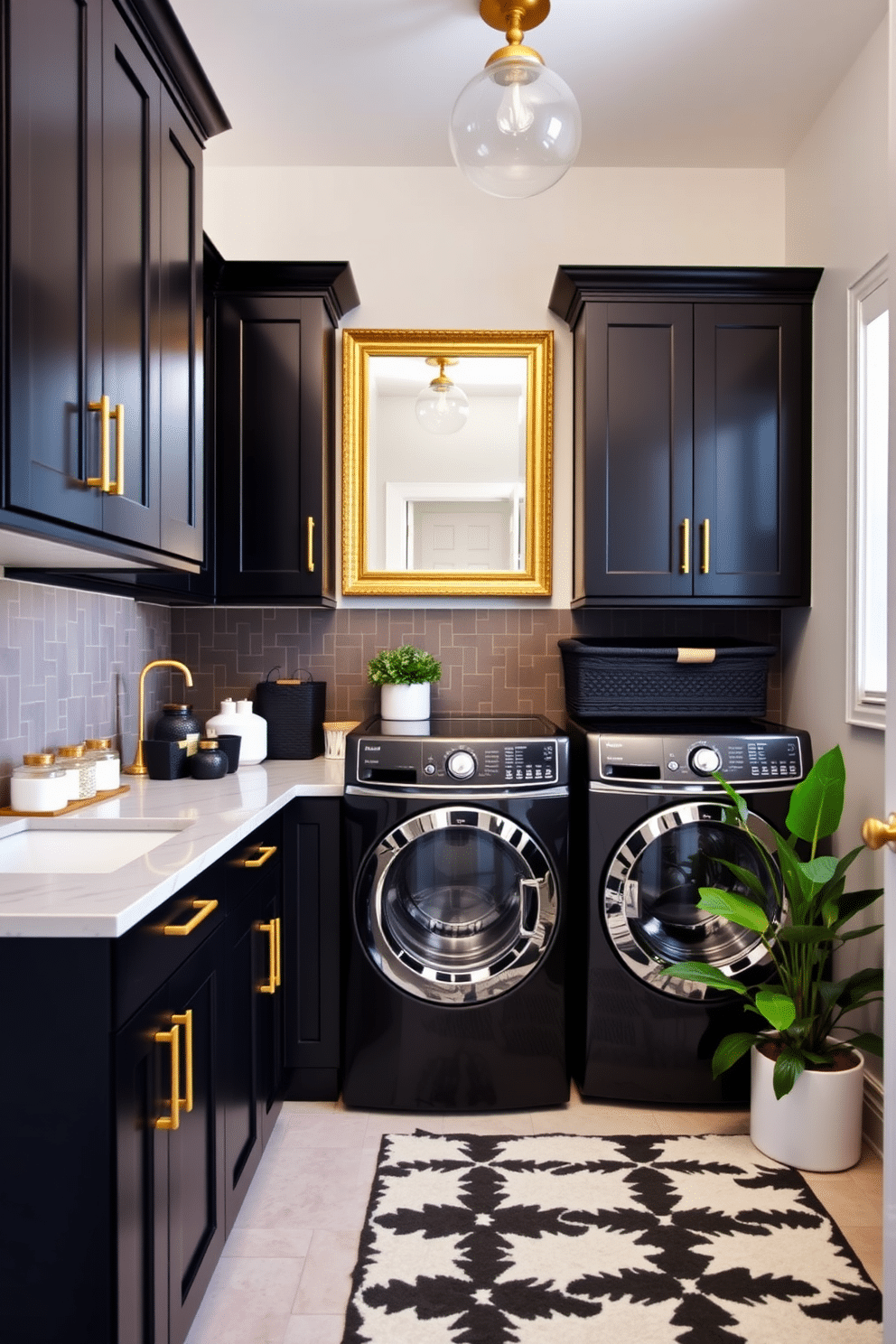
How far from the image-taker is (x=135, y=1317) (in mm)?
1270

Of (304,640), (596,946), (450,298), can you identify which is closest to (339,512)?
(304,640)

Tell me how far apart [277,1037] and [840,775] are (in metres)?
1.58

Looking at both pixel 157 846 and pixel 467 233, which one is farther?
pixel 467 233

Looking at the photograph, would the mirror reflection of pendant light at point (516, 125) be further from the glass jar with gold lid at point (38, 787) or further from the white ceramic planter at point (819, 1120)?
the white ceramic planter at point (819, 1120)

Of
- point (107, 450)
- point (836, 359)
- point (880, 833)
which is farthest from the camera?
point (836, 359)

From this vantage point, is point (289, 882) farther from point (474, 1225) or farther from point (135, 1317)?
point (135, 1317)

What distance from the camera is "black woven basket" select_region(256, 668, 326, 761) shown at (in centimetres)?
291

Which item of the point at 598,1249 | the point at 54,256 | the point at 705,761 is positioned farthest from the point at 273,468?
the point at 598,1249

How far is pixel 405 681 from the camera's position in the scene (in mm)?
2842

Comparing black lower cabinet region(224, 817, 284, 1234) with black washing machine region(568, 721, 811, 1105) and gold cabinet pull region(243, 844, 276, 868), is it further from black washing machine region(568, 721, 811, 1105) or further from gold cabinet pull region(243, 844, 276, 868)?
black washing machine region(568, 721, 811, 1105)

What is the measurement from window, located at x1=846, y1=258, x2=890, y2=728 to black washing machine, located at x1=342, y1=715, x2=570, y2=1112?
86cm

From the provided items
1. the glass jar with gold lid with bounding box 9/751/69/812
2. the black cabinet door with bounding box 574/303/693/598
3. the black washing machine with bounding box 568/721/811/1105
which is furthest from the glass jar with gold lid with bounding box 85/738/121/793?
the black cabinet door with bounding box 574/303/693/598

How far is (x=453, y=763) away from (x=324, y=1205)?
42.2 inches

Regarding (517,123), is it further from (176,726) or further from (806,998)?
(806,998)
